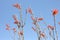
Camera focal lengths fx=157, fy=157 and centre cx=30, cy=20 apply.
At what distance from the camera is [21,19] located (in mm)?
9289

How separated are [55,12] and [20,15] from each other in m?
3.12

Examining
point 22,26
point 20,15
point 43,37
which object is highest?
point 20,15

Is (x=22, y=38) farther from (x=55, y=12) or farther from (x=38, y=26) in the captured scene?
(x=55, y=12)

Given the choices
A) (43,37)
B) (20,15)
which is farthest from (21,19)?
(43,37)

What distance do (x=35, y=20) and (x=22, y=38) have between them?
130 centimetres

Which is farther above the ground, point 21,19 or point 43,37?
point 21,19

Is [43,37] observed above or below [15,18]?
below

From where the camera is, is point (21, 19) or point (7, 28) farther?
point (7, 28)

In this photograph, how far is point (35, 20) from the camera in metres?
9.20

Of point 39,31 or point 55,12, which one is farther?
point 39,31

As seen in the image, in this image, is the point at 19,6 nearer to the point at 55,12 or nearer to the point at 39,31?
the point at 39,31

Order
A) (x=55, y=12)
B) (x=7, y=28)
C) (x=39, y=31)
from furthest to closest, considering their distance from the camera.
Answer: (x=7, y=28)
(x=39, y=31)
(x=55, y=12)

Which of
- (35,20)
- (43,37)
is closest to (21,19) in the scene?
(35,20)

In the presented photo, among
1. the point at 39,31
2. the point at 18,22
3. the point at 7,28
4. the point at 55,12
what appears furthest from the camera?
the point at 7,28
